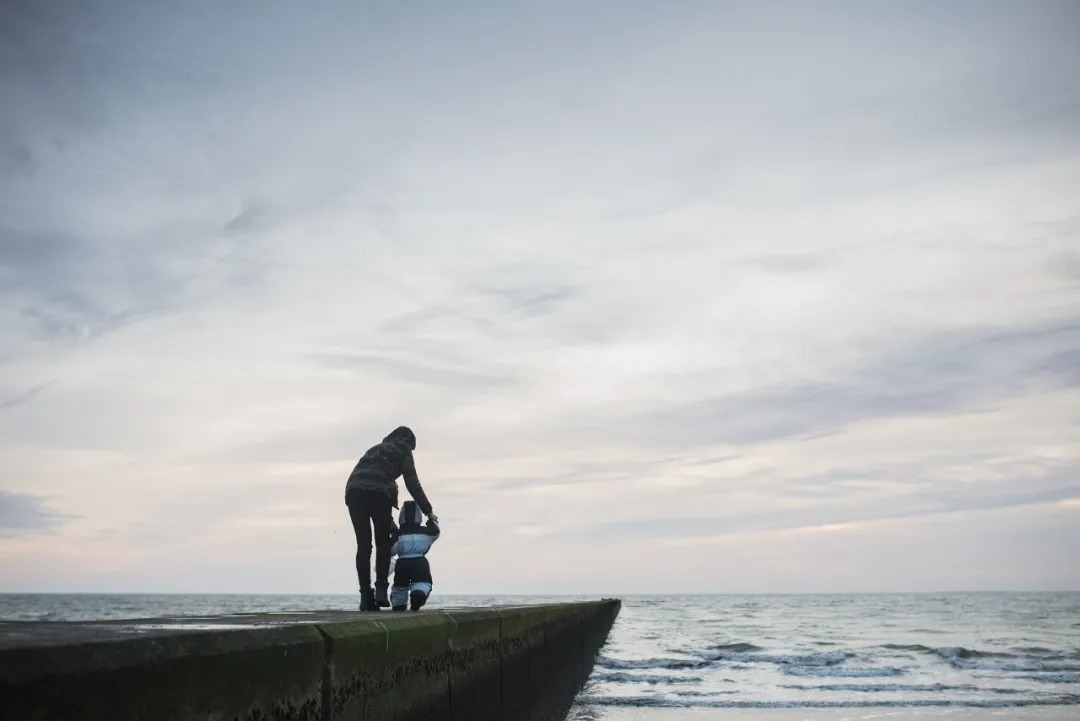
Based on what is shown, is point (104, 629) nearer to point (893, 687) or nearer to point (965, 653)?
point (893, 687)

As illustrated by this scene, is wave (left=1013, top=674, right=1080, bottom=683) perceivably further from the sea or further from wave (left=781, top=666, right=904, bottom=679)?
wave (left=781, top=666, right=904, bottom=679)

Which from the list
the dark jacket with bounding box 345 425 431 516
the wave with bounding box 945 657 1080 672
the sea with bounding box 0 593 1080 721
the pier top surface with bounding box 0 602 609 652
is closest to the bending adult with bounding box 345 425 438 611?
the dark jacket with bounding box 345 425 431 516

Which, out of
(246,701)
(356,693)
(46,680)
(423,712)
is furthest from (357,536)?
(46,680)

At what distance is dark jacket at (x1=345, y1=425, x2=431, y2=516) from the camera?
6.69 m

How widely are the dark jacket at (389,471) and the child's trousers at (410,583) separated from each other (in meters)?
0.42

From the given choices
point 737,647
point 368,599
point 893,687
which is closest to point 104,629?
point 368,599

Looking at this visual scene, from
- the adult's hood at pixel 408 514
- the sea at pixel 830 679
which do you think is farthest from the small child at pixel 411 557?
the sea at pixel 830 679

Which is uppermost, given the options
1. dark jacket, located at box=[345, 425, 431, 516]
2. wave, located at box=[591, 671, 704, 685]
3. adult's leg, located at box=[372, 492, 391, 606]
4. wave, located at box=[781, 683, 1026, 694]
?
dark jacket, located at box=[345, 425, 431, 516]

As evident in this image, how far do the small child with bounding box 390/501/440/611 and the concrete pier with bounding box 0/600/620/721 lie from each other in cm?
209

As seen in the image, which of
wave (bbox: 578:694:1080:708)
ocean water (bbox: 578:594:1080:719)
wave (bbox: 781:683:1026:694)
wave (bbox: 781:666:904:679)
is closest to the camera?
wave (bbox: 578:694:1080:708)

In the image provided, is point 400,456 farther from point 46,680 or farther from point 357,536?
point 46,680

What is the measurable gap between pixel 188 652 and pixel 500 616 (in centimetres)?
352

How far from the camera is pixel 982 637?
24.3 m

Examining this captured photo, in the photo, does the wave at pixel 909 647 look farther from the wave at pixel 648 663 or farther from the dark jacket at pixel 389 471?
the dark jacket at pixel 389 471
